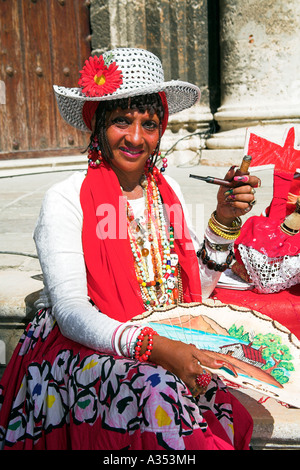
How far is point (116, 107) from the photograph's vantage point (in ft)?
5.40

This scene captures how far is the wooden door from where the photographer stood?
5.65 m

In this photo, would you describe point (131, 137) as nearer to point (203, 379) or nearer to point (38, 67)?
point (203, 379)

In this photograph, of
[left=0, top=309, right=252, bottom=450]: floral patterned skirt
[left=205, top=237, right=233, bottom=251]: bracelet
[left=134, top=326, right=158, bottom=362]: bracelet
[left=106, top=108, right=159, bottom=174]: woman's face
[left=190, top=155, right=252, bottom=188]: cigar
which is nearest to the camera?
[left=0, top=309, right=252, bottom=450]: floral patterned skirt

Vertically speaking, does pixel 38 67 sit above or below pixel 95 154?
above

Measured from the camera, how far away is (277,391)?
125 centimetres

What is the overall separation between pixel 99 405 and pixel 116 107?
95cm

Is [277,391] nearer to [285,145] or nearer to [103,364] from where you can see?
[103,364]

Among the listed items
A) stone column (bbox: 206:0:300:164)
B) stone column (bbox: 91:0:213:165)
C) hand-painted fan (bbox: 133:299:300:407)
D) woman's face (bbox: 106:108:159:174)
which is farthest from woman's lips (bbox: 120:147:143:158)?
stone column (bbox: 91:0:213:165)

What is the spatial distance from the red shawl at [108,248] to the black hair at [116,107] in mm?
71

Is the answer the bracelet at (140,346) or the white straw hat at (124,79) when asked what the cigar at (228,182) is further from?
the bracelet at (140,346)

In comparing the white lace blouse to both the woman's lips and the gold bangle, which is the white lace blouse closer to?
the woman's lips

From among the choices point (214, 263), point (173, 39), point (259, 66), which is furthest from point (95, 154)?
point (173, 39)

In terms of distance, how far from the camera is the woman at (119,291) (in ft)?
4.04

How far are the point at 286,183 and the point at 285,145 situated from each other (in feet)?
0.57
